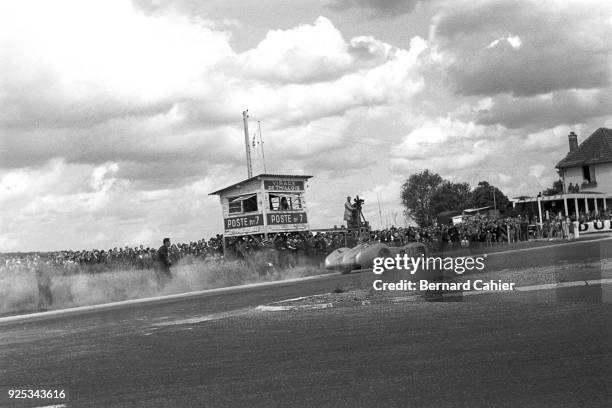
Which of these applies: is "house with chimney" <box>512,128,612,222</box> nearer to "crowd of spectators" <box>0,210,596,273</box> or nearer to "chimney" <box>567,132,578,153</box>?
"chimney" <box>567,132,578,153</box>

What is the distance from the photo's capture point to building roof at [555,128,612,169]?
68.8 meters

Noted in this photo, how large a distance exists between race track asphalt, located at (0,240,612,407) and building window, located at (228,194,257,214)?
85.8 feet

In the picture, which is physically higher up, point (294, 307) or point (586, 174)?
point (586, 174)

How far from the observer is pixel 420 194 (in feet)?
420

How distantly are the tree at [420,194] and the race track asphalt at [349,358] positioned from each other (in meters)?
112

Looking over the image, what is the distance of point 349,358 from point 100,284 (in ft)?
61.7

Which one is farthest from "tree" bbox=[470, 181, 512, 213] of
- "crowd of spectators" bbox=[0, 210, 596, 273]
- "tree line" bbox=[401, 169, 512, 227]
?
"crowd of spectators" bbox=[0, 210, 596, 273]

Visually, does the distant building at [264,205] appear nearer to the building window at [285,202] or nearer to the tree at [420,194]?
the building window at [285,202]

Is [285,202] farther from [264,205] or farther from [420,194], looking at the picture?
[420,194]

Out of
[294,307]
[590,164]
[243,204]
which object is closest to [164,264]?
[294,307]

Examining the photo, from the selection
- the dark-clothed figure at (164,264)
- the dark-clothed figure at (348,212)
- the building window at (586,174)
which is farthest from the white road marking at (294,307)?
the building window at (586,174)

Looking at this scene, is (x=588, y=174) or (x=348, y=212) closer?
(x=348, y=212)

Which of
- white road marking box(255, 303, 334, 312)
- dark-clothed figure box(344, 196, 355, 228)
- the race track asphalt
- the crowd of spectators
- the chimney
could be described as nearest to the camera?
the race track asphalt

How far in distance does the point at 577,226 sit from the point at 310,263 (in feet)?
78.0
